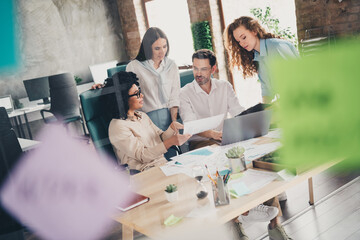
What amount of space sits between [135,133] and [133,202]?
621 millimetres

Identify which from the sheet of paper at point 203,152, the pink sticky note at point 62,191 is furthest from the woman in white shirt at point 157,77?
the pink sticky note at point 62,191

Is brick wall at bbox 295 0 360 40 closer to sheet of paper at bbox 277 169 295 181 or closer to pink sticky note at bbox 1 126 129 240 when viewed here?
sheet of paper at bbox 277 169 295 181

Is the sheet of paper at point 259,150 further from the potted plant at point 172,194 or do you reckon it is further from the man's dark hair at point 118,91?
the man's dark hair at point 118,91

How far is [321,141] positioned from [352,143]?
93 mm

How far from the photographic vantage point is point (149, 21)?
1.29m

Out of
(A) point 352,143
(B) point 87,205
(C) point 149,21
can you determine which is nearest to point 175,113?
(C) point 149,21

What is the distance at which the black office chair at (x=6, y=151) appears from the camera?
0.96m

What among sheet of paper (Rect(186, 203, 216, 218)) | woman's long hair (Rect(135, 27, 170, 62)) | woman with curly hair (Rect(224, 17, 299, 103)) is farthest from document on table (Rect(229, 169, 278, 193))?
woman's long hair (Rect(135, 27, 170, 62))

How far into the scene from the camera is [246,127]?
1654 mm

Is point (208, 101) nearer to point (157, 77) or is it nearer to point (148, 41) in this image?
point (157, 77)

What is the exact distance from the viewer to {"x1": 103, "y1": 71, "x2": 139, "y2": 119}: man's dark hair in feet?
4.19

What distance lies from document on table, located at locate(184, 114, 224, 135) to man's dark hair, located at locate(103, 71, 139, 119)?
1.02 ft

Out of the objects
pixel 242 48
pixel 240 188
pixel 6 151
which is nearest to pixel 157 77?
pixel 242 48

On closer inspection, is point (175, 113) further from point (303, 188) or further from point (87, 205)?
point (303, 188)
